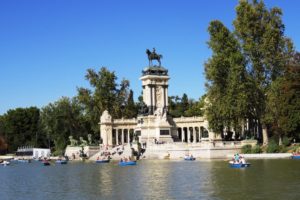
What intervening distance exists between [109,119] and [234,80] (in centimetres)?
3583

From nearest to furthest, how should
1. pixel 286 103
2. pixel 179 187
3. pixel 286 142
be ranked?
1. pixel 179 187
2. pixel 286 103
3. pixel 286 142

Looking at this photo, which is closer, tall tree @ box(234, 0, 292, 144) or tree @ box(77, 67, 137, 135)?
tall tree @ box(234, 0, 292, 144)

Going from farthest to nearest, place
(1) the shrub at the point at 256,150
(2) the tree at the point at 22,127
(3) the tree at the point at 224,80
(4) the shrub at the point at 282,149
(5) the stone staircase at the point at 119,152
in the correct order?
(2) the tree at the point at 22,127 < (5) the stone staircase at the point at 119,152 < (3) the tree at the point at 224,80 < (1) the shrub at the point at 256,150 < (4) the shrub at the point at 282,149

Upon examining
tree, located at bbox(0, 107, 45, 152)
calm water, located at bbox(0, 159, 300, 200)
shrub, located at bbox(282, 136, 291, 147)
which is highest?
tree, located at bbox(0, 107, 45, 152)

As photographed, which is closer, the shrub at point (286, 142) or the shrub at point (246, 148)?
the shrub at point (286, 142)

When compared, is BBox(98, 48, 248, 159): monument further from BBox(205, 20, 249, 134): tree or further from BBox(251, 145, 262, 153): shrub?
BBox(251, 145, 262, 153): shrub

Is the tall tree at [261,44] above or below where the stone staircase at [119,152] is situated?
above

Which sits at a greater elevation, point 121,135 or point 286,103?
point 286,103

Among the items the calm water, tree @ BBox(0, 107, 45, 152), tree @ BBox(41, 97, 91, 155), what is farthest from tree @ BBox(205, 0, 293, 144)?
tree @ BBox(0, 107, 45, 152)

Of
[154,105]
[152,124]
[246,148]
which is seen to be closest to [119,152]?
[152,124]

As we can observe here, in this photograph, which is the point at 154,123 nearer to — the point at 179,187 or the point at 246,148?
the point at 246,148

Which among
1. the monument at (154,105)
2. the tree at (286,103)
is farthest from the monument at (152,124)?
the tree at (286,103)

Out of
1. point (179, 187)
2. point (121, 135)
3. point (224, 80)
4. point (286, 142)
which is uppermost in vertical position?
point (224, 80)

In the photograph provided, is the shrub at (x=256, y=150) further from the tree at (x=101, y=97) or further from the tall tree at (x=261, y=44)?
the tree at (x=101, y=97)
